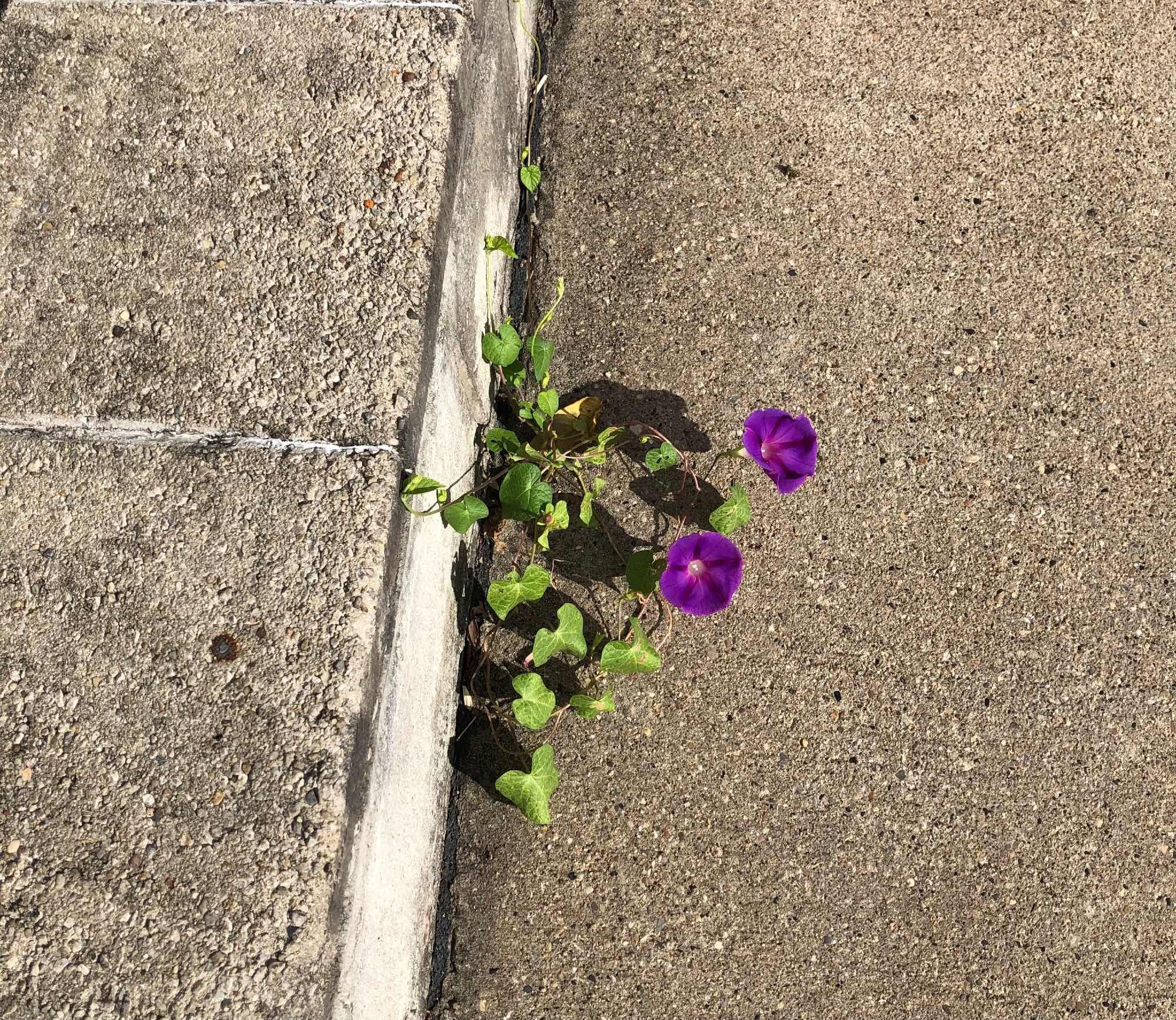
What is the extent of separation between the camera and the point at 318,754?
1278 millimetres

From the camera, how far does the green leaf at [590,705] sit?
1.64m

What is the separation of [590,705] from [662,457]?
1.66 feet

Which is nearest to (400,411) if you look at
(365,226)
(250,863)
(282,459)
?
(282,459)

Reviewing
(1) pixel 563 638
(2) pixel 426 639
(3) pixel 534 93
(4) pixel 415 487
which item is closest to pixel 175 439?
(4) pixel 415 487

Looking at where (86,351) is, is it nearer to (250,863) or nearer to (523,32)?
(250,863)

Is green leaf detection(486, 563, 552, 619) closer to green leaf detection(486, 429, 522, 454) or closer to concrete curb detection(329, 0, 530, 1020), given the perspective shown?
concrete curb detection(329, 0, 530, 1020)

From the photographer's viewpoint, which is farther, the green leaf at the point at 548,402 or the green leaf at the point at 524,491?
the green leaf at the point at 548,402

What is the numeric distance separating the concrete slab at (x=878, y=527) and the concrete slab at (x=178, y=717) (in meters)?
0.53

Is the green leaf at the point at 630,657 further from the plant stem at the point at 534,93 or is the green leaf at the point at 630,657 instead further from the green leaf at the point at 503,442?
the plant stem at the point at 534,93

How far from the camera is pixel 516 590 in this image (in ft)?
5.43

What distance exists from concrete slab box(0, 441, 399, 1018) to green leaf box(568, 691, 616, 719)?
1.52 feet

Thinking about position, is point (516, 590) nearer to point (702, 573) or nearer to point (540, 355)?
point (702, 573)

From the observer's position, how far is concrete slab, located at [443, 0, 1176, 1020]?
1.67m

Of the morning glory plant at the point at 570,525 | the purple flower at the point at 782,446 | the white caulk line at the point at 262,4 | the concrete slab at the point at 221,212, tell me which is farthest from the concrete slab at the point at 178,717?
the white caulk line at the point at 262,4
